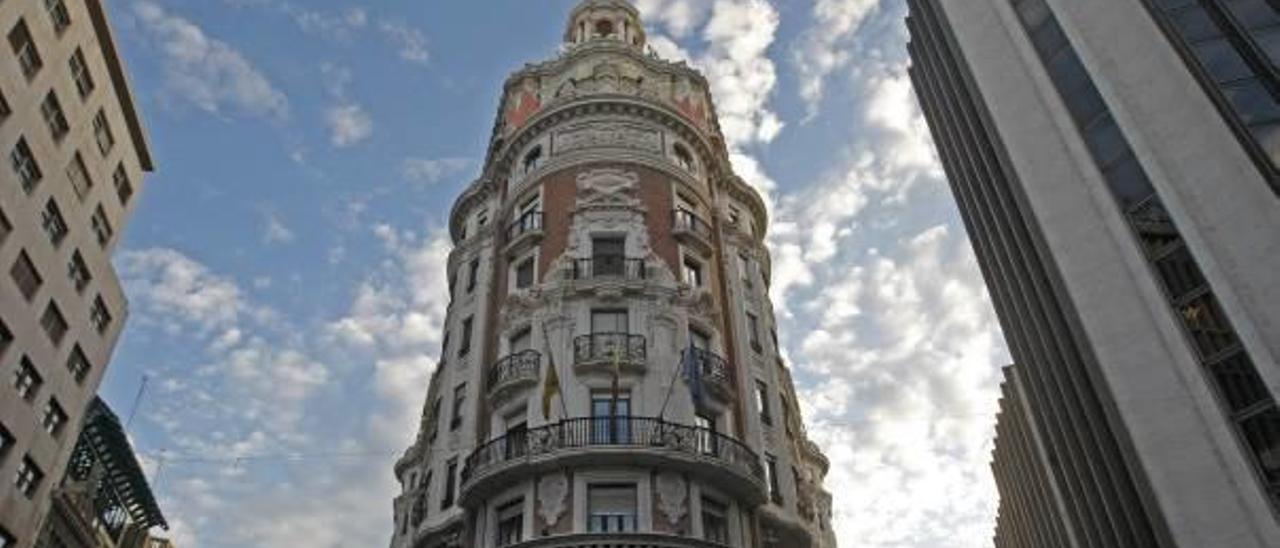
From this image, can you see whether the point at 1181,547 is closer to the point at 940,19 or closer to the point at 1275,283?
the point at 1275,283

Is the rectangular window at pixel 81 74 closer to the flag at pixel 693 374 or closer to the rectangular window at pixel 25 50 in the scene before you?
the rectangular window at pixel 25 50

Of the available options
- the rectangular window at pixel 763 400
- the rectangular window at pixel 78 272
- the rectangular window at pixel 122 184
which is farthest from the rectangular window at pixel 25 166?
the rectangular window at pixel 763 400

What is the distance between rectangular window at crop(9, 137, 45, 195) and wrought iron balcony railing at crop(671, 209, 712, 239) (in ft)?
86.0

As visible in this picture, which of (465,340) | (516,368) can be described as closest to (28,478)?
(465,340)

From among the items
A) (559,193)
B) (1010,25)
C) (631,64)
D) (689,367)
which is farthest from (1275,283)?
(631,64)

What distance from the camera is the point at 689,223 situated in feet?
127

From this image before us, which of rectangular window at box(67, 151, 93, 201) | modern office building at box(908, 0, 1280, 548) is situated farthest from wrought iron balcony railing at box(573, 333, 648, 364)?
rectangular window at box(67, 151, 93, 201)

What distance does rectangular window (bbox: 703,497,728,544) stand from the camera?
97.6ft

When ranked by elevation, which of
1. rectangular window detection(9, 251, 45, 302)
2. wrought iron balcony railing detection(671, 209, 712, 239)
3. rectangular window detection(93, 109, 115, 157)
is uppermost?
rectangular window detection(93, 109, 115, 157)

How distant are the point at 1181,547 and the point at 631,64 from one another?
109 ft

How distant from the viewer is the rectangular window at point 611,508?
28.5 meters

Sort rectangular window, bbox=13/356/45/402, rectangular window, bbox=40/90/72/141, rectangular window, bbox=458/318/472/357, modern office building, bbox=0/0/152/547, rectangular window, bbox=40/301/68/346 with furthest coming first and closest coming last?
rectangular window, bbox=40/301/68/346 < rectangular window, bbox=40/90/72/141 < rectangular window, bbox=458/318/472/357 < rectangular window, bbox=13/356/45/402 < modern office building, bbox=0/0/152/547

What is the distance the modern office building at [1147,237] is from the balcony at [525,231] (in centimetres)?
1722

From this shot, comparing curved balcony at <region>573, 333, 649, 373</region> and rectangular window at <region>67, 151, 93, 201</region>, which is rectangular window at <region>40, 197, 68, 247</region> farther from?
curved balcony at <region>573, 333, 649, 373</region>
